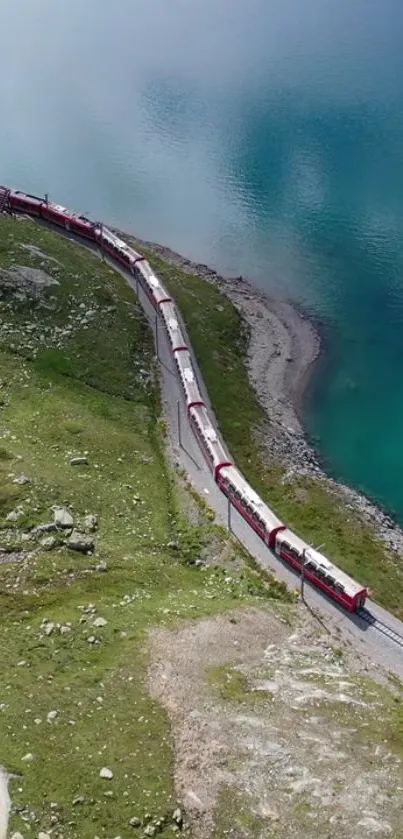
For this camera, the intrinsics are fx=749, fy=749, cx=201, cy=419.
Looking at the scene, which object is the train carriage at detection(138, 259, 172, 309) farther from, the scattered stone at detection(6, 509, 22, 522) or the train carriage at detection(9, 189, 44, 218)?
the scattered stone at detection(6, 509, 22, 522)

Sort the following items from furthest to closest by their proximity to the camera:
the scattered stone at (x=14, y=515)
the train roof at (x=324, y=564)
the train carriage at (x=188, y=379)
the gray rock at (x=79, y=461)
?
the train carriage at (x=188, y=379) < the gray rock at (x=79, y=461) < the scattered stone at (x=14, y=515) < the train roof at (x=324, y=564)

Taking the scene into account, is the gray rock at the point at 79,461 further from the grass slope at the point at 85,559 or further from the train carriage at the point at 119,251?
the train carriage at the point at 119,251

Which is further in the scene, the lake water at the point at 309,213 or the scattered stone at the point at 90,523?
the lake water at the point at 309,213

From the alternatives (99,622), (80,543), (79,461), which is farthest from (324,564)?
(79,461)

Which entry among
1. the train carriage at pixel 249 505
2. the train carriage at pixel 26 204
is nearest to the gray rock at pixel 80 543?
the train carriage at pixel 249 505

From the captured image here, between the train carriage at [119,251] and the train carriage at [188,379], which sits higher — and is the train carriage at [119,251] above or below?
above

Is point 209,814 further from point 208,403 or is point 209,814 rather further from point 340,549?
point 208,403

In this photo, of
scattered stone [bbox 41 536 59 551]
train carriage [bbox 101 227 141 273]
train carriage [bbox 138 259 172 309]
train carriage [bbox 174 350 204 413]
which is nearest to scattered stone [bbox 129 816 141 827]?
scattered stone [bbox 41 536 59 551]

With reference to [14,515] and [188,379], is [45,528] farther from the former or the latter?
[188,379]
